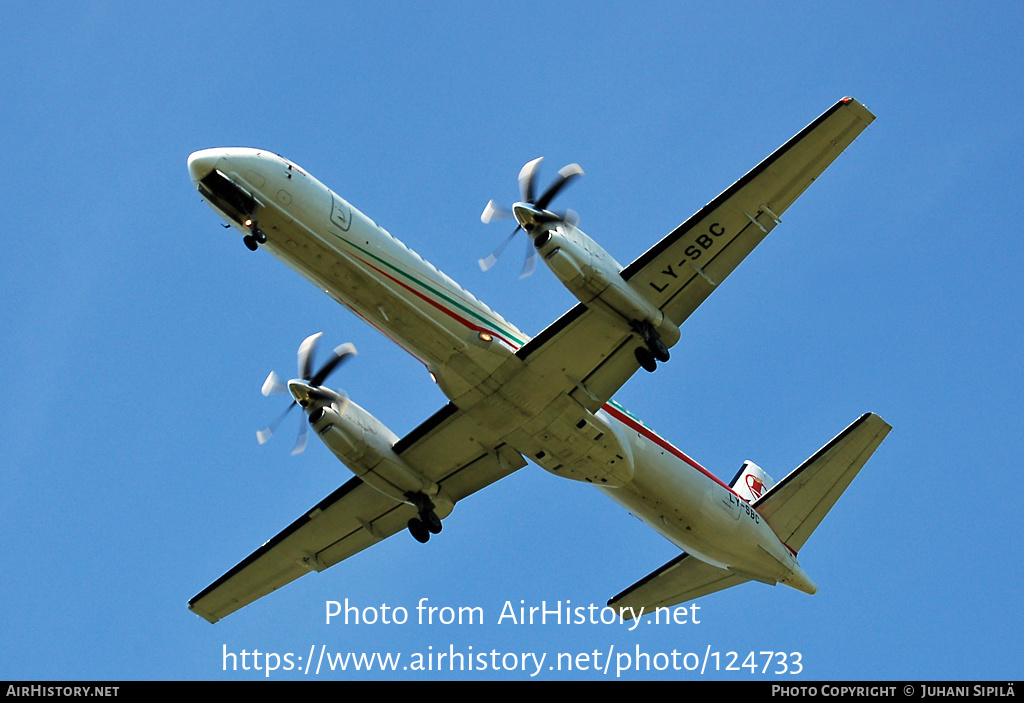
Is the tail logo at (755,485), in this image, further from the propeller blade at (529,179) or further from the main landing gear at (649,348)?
the propeller blade at (529,179)

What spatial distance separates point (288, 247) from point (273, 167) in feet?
4.74

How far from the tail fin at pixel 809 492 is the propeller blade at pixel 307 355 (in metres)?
10.9

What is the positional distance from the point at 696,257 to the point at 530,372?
3.84 m

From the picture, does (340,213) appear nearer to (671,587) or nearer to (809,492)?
(671,587)

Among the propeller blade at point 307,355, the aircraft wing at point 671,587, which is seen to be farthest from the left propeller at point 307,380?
the aircraft wing at point 671,587

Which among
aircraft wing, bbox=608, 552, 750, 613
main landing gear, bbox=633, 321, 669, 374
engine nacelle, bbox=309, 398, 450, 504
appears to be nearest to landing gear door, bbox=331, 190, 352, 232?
engine nacelle, bbox=309, 398, 450, 504

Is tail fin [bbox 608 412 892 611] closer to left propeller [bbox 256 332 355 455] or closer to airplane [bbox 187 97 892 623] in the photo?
airplane [bbox 187 97 892 623]

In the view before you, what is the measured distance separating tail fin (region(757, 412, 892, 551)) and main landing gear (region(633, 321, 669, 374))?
20.7 ft

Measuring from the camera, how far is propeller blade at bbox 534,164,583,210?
752 inches

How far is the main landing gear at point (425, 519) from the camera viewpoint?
73.2 ft

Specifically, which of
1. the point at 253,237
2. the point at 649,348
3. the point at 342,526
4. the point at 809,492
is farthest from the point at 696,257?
the point at 342,526

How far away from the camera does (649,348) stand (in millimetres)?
19422
